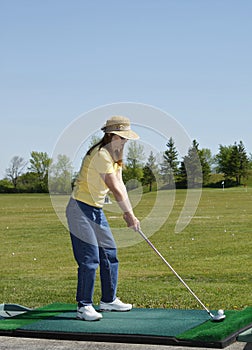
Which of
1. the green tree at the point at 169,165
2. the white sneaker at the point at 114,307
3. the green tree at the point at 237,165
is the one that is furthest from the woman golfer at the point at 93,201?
the green tree at the point at 237,165

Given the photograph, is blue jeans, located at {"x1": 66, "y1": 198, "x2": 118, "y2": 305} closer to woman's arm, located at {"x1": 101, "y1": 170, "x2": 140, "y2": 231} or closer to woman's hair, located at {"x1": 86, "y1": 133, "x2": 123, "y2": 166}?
woman's arm, located at {"x1": 101, "y1": 170, "x2": 140, "y2": 231}

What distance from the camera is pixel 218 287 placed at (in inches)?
350

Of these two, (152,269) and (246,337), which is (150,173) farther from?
(152,269)

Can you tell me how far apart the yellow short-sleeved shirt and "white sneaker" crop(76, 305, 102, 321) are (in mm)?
887

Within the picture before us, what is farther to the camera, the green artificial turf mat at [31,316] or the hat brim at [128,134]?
the hat brim at [128,134]

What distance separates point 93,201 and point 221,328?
1555 mm

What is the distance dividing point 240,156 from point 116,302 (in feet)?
270

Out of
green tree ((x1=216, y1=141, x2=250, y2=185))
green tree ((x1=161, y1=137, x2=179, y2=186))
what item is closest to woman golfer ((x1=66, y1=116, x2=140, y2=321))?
green tree ((x1=161, y1=137, x2=179, y2=186))

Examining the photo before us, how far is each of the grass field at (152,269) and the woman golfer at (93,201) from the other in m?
1.33

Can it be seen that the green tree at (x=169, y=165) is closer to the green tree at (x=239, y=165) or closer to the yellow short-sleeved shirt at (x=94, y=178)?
the yellow short-sleeved shirt at (x=94, y=178)

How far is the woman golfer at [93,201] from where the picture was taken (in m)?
A: 6.18

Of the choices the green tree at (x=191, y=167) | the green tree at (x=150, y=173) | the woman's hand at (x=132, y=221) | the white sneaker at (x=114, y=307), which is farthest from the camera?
the green tree at (x=150, y=173)

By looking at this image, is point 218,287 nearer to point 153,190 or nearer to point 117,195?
point 153,190

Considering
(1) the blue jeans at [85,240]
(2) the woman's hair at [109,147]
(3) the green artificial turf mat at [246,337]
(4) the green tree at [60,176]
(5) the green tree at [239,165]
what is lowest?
(3) the green artificial turf mat at [246,337]
